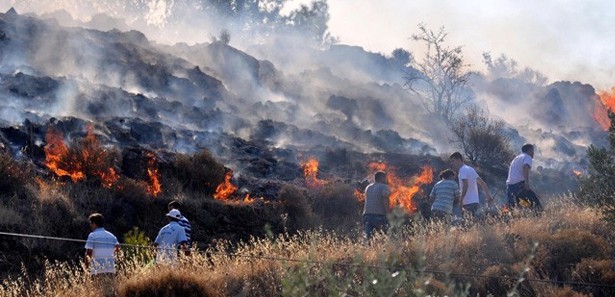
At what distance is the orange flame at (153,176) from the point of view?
21.4 meters

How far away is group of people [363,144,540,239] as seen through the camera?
14047 mm

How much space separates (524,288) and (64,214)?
11.3 metres

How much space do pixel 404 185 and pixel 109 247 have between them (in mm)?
17048

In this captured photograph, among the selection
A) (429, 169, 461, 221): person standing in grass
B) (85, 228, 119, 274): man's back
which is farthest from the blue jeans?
(85, 228, 119, 274): man's back

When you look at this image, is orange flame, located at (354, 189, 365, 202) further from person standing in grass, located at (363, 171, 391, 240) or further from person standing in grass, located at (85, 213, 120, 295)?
person standing in grass, located at (85, 213, 120, 295)

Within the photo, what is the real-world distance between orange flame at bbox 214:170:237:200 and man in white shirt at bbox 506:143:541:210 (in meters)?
9.88

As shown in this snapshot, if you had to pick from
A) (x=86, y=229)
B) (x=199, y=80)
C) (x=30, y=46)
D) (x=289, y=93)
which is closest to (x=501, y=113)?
(x=289, y=93)

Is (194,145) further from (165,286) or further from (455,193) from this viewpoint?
(165,286)

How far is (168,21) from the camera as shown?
238ft

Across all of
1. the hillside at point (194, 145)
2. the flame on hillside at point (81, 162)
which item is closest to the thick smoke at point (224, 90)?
the hillside at point (194, 145)

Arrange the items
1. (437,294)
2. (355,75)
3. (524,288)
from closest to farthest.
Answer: (437,294), (524,288), (355,75)

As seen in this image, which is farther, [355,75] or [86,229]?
[355,75]

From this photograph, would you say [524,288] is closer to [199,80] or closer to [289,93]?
[199,80]

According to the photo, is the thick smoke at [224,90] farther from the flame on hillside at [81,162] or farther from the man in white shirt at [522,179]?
the man in white shirt at [522,179]
